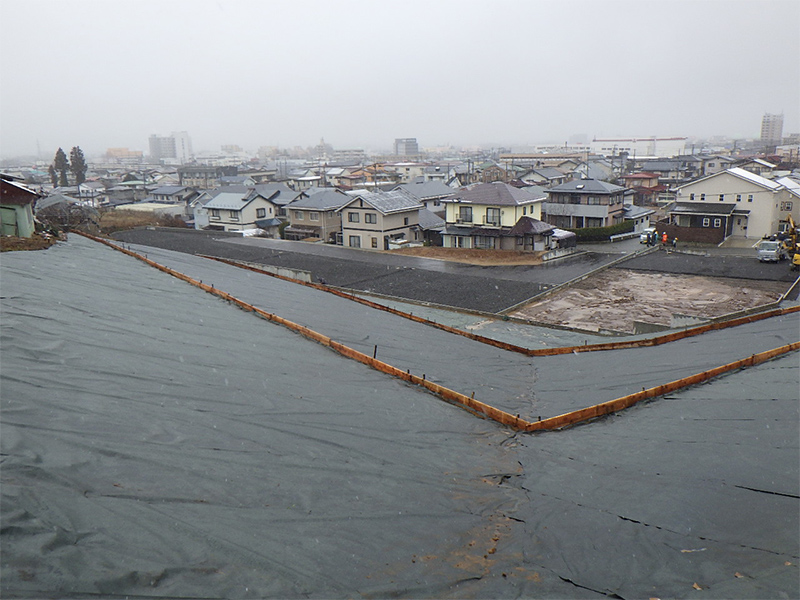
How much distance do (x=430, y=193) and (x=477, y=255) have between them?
1077 cm

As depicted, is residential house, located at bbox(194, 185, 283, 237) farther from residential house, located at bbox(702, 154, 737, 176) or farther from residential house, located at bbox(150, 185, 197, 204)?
residential house, located at bbox(702, 154, 737, 176)

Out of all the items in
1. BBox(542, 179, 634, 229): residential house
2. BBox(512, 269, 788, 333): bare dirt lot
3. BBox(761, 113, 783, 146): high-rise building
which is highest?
BBox(761, 113, 783, 146): high-rise building

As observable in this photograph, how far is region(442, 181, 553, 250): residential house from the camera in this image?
84.4 ft

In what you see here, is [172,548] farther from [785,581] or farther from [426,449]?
[785,581]

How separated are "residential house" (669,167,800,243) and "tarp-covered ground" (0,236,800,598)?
2547 centimetres

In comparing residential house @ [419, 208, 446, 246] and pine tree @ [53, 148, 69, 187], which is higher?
pine tree @ [53, 148, 69, 187]

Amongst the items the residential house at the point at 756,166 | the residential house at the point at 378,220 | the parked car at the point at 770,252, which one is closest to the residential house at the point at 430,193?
the residential house at the point at 378,220

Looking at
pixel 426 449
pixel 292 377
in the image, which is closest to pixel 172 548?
pixel 426 449

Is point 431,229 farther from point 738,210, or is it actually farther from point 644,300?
point 738,210

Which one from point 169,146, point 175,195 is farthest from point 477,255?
point 169,146

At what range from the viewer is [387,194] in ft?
94.3

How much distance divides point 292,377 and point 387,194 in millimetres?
24885

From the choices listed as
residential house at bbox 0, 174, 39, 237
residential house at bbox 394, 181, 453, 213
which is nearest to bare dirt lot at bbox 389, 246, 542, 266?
residential house at bbox 394, 181, 453, 213

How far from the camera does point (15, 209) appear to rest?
827 cm
